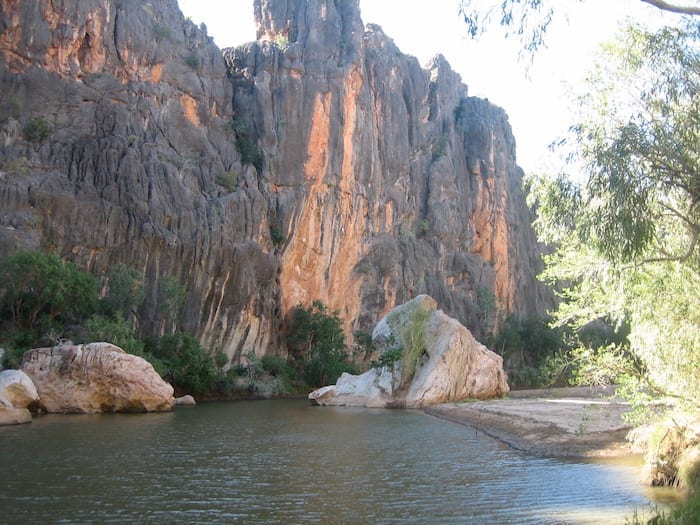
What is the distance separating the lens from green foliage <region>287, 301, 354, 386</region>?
61844 mm

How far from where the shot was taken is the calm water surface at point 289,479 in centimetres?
1326

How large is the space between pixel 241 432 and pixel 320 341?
37.2m

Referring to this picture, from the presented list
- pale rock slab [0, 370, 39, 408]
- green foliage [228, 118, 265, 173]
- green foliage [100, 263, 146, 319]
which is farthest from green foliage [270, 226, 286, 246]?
Result: pale rock slab [0, 370, 39, 408]

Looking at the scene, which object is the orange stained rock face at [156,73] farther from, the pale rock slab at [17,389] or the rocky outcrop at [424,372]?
the pale rock slab at [17,389]

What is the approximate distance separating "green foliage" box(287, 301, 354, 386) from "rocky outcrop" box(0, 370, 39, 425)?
1318 inches

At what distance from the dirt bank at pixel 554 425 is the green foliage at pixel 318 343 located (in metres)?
23.7

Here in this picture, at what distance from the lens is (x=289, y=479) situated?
666 inches

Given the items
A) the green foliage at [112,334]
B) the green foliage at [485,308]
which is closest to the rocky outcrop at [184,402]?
the green foliage at [112,334]

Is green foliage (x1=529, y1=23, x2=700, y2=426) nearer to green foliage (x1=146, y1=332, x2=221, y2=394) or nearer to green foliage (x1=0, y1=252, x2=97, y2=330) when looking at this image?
green foliage (x1=0, y1=252, x2=97, y2=330)

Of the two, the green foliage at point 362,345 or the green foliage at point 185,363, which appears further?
the green foliage at point 362,345

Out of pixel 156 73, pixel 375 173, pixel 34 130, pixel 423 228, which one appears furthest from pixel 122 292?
pixel 423 228

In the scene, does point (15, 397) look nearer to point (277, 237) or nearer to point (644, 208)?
point (644, 208)

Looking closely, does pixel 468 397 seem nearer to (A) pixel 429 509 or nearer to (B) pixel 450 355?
(B) pixel 450 355

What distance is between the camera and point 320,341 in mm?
64938
